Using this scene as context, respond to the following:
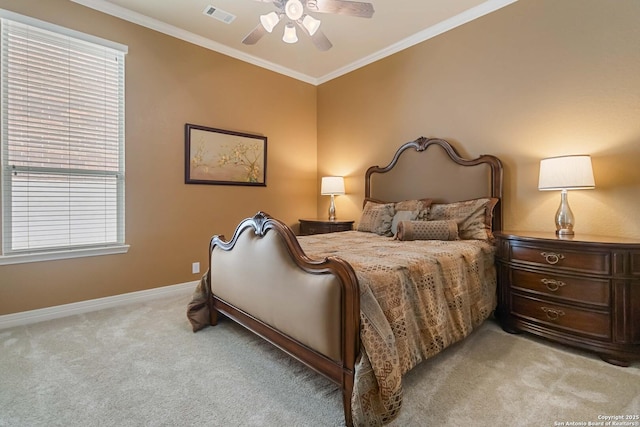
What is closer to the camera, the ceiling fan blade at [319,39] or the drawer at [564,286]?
the drawer at [564,286]

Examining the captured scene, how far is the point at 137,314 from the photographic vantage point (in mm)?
2895

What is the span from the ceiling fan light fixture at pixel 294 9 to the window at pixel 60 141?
202 centimetres

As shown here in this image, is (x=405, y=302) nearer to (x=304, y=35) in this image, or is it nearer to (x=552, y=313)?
(x=552, y=313)

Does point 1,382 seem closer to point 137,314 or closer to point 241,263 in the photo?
point 137,314

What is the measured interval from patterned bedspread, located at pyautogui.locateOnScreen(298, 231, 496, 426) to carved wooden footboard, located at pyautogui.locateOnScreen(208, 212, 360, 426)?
101 mm

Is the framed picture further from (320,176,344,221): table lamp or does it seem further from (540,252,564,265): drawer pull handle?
(540,252,564,265): drawer pull handle

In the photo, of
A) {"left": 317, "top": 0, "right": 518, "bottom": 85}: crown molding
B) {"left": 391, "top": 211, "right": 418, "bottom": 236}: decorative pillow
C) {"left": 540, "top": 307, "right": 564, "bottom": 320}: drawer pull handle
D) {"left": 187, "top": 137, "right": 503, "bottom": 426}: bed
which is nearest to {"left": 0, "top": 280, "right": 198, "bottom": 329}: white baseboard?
{"left": 187, "top": 137, "right": 503, "bottom": 426}: bed

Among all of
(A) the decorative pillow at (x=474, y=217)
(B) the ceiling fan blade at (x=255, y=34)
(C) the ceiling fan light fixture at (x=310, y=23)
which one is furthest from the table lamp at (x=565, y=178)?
(B) the ceiling fan blade at (x=255, y=34)

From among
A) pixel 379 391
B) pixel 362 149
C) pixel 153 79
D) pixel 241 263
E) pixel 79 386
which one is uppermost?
pixel 153 79

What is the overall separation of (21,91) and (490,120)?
4300 millimetres

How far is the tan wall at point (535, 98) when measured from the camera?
2.39 m

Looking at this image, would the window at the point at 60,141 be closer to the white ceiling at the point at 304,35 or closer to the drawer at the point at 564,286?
the white ceiling at the point at 304,35

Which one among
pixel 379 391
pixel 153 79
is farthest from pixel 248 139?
pixel 379 391

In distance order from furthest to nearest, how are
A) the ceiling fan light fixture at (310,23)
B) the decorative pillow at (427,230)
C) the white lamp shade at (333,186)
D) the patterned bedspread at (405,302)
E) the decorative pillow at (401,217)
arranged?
the white lamp shade at (333,186)
the decorative pillow at (401,217)
the decorative pillow at (427,230)
the ceiling fan light fixture at (310,23)
the patterned bedspread at (405,302)
